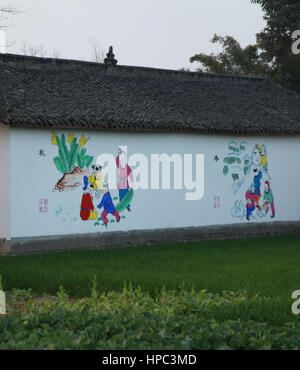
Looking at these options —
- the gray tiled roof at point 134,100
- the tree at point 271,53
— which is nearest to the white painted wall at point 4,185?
the gray tiled roof at point 134,100

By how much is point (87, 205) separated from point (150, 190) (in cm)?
215

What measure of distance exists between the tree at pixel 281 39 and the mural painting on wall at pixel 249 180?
39.0 feet

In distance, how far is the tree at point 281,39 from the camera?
107 feet

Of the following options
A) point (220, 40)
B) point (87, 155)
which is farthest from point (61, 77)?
point (220, 40)

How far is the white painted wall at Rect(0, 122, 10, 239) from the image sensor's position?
57.3 feet

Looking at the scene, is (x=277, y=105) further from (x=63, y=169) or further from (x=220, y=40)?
Result: (x=220, y=40)

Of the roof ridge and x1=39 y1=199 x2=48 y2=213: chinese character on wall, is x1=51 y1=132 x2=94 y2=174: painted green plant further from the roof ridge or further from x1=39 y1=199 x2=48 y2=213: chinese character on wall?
the roof ridge

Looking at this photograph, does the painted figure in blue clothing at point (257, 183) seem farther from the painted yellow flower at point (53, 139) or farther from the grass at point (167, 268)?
the painted yellow flower at point (53, 139)

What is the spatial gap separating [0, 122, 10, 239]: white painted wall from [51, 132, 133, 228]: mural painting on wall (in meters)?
1.30

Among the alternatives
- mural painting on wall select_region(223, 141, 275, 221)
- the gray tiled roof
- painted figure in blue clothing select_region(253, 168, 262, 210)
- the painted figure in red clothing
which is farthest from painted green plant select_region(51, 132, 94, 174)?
painted figure in blue clothing select_region(253, 168, 262, 210)

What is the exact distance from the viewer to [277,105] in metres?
25.3

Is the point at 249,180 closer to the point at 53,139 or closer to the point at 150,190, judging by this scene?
the point at 150,190

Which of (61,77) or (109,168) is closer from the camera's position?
(109,168)
